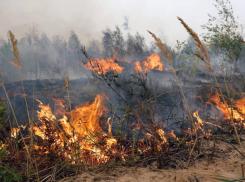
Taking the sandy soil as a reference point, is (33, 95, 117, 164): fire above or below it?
above

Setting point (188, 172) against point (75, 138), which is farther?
point (75, 138)

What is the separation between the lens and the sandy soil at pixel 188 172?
2021mm

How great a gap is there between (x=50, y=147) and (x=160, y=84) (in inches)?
419

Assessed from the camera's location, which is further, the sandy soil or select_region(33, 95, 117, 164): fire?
select_region(33, 95, 117, 164): fire

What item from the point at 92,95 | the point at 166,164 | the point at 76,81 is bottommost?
the point at 166,164

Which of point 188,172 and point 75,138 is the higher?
point 75,138

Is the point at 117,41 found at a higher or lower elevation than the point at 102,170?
higher

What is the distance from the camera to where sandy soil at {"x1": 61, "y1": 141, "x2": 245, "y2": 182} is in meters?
2.02

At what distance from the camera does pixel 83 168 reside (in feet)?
7.80

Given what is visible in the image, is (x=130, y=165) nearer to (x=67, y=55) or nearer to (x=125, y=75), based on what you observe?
(x=125, y=75)

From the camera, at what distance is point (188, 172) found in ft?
6.95

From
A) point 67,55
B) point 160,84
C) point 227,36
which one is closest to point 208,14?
point 227,36

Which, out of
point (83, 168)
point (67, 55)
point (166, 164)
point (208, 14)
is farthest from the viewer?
point (67, 55)

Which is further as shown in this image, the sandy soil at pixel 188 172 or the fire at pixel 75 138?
the fire at pixel 75 138
